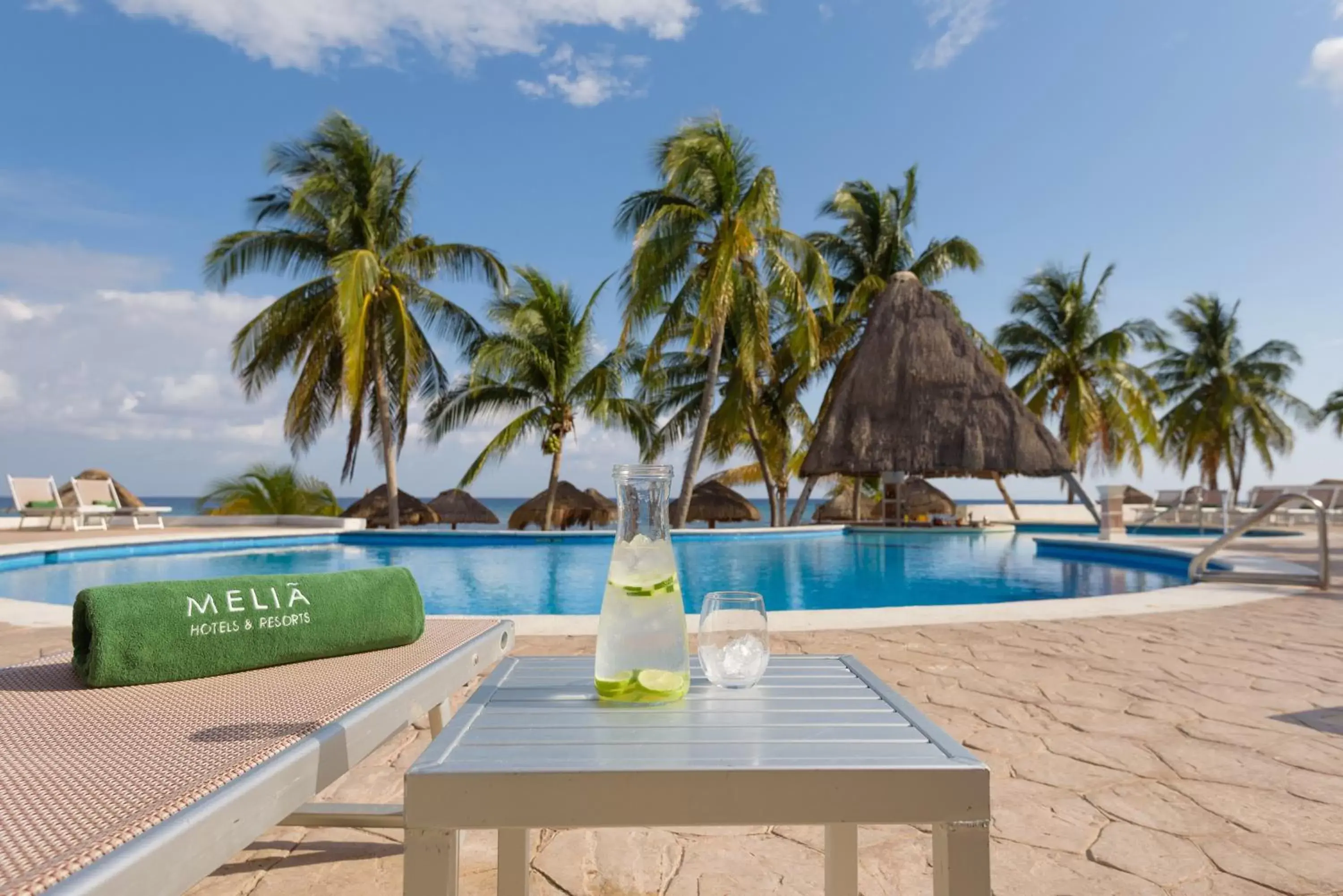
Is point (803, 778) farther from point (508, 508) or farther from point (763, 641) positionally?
point (508, 508)

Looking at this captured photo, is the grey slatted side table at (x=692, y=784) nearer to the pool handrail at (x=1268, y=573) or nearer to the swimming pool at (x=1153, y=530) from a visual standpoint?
the pool handrail at (x=1268, y=573)

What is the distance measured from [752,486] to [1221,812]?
65.2ft

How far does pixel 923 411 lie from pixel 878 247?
12.9 feet

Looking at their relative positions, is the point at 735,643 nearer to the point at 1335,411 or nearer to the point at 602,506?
the point at 602,506

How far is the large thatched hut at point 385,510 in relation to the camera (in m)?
16.3

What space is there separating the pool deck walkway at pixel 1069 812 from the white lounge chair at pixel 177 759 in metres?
0.37

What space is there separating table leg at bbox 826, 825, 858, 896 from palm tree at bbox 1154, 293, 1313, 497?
25390 millimetres

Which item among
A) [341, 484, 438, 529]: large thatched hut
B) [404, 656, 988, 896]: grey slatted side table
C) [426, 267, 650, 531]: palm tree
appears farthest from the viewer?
[341, 484, 438, 529]: large thatched hut

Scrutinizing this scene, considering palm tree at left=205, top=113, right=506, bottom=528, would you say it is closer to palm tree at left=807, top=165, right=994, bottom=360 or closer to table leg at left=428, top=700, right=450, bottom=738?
palm tree at left=807, top=165, right=994, bottom=360

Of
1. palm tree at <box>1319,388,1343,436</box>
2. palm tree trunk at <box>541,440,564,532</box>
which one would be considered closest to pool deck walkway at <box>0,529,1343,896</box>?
palm tree trunk at <box>541,440,564,532</box>

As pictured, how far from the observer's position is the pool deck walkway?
4.79ft

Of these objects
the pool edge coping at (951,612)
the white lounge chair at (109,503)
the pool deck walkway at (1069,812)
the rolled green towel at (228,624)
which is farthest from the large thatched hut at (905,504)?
the rolled green towel at (228,624)

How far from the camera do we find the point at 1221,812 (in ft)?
5.71

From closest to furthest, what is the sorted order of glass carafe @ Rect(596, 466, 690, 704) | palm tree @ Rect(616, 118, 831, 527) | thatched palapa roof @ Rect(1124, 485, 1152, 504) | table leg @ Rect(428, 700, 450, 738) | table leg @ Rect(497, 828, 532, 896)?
1. glass carafe @ Rect(596, 466, 690, 704)
2. table leg @ Rect(497, 828, 532, 896)
3. table leg @ Rect(428, 700, 450, 738)
4. palm tree @ Rect(616, 118, 831, 527)
5. thatched palapa roof @ Rect(1124, 485, 1152, 504)
